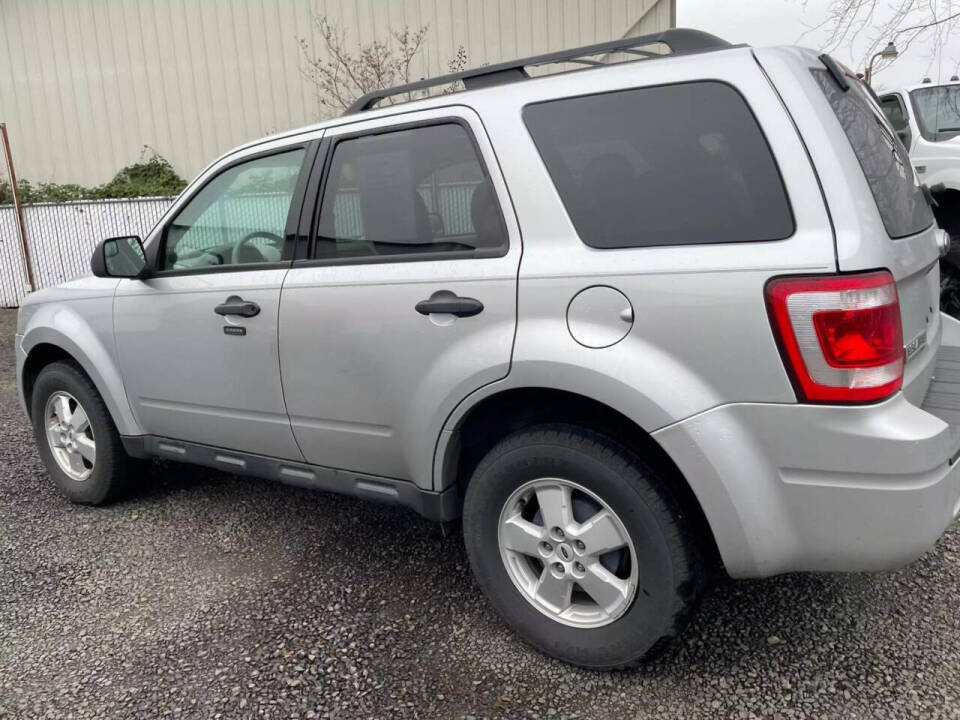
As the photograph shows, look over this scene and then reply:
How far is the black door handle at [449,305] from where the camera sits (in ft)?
8.30

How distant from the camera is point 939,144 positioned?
6.28 meters

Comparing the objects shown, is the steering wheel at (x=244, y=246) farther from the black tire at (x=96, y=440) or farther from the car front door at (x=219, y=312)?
the black tire at (x=96, y=440)

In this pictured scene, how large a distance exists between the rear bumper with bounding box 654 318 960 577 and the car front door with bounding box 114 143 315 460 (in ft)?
5.55

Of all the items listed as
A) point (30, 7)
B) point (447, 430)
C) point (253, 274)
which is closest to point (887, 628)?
point (447, 430)

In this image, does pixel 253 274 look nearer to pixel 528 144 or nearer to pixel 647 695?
pixel 528 144

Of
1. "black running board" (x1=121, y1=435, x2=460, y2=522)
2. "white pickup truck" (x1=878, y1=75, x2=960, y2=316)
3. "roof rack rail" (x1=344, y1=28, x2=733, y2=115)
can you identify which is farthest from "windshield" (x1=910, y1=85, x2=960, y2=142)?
"black running board" (x1=121, y1=435, x2=460, y2=522)

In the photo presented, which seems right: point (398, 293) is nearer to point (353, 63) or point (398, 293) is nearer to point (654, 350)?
point (654, 350)

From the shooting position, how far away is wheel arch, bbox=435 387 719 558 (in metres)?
2.37

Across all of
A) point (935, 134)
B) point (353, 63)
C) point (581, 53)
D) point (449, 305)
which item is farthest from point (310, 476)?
point (353, 63)

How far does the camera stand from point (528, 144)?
251 centimetres

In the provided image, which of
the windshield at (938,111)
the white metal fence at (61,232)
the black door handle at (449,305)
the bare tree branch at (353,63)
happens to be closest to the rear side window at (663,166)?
the black door handle at (449,305)

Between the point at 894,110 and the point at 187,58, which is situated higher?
the point at 187,58

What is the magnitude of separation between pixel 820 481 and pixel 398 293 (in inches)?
56.7

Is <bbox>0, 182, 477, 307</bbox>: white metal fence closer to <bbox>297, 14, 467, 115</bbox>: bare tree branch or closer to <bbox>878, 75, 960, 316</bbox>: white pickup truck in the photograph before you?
<bbox>297, 14, 467, 115</bbox>: bare tree branch
